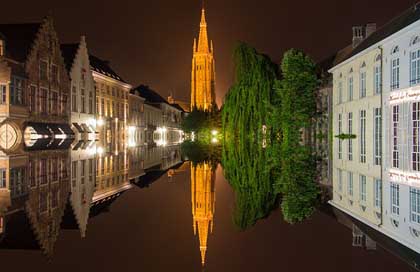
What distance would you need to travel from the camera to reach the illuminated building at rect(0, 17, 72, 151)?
36.3 m

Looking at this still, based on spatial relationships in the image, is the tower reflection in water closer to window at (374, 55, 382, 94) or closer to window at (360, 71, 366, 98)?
window at (374, 55, 382, 94)

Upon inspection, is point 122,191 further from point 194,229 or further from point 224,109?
point 224,109

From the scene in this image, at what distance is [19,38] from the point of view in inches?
1674

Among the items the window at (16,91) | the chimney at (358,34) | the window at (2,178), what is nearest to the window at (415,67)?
the window at (2,178)

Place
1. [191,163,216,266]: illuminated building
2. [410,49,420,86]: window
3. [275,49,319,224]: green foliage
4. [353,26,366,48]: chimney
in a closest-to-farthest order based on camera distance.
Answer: [191,163,216,266]: illuminated building < [410,49,420,86]: window < [275,49,319,224]: green foliage < [353,26,366,48]: chimney

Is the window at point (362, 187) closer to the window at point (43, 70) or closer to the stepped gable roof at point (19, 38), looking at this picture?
the stepped gable roof at point (19, 38)

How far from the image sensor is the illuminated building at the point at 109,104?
61.0m

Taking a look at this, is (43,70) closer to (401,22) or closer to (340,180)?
(401,22)

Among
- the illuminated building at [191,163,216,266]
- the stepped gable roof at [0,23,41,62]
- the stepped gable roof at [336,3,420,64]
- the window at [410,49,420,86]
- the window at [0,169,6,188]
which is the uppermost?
the stepped gable roof at [0,23,41,62]

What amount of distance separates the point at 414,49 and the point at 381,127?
567 cm

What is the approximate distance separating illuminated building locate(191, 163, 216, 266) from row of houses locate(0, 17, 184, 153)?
15777 millimetres

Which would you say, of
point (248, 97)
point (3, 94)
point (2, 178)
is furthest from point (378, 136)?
point (3, 94)

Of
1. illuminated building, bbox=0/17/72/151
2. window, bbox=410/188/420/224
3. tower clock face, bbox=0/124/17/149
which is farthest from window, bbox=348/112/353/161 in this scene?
tower clock face, bbox=0/124/17/149

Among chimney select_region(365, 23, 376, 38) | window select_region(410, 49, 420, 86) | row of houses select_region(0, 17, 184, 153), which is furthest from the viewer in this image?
chimney select_region(365, 23, 376, 38)
